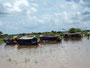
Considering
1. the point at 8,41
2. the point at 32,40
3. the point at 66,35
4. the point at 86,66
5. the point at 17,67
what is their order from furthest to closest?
the point at 66,35
the point at 8,41
the point at 32,40
the point at 17,67
the point at 86,66

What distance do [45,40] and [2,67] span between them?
23.6m

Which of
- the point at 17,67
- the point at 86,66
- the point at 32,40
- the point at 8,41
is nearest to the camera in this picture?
the point at 86,66

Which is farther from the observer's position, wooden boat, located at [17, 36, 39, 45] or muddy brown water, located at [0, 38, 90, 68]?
wooden boat, located at [17, 36, 39, 45]

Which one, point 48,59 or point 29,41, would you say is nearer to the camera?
point 48,59

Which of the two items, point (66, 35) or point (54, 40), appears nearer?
point (54, 40)

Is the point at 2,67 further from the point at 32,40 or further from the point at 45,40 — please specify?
the point at 45,40

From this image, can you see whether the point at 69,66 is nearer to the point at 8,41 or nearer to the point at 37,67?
the point at 37,67

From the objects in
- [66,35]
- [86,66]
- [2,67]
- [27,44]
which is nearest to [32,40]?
[27,44]

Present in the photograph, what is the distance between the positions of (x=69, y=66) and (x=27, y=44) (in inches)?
688

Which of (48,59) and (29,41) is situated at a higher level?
(29,41)

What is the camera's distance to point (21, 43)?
26.6 metres

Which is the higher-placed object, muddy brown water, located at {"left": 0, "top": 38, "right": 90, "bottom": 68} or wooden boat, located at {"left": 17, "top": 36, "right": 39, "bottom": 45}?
wooden boat, located at {"left": 17, "top": 36, "right": 39, "bottom": 45}

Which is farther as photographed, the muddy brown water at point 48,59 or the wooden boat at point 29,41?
the wooden boat at point 29,41

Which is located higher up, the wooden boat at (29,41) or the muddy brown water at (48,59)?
the wooden boat at (29,41)
